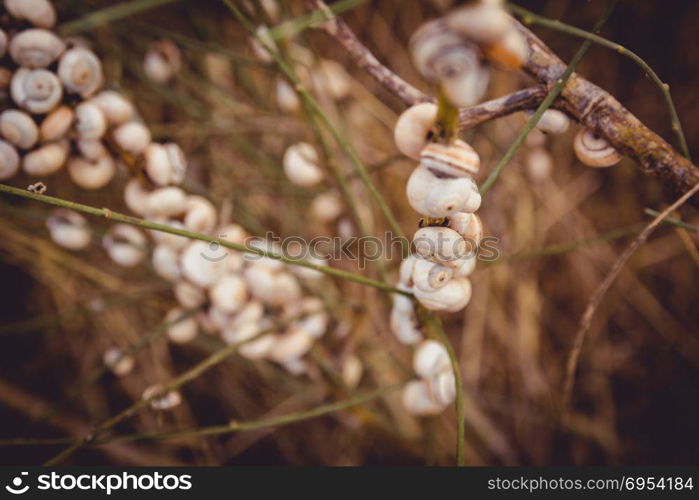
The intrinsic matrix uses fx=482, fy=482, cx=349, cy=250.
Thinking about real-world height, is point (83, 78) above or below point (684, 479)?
above

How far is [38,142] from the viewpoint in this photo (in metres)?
0.47

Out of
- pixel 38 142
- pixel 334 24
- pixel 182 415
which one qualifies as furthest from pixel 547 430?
pixel 38 142

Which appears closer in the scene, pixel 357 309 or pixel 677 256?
pixel 357 309

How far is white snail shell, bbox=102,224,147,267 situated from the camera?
61cm

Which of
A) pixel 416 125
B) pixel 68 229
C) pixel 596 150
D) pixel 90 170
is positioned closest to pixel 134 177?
pixel 90 170

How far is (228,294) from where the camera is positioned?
0.55 meters

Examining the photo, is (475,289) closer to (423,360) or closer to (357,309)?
(357,309)

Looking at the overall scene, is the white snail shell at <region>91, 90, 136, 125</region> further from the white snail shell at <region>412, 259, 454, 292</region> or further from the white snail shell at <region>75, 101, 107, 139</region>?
the white snail shell at <region>412, 259, 454, 292</region>

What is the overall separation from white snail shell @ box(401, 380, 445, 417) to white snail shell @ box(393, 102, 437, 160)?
11.7 inches

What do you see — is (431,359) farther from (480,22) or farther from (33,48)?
(33,48)

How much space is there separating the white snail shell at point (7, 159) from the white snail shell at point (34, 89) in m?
0.04

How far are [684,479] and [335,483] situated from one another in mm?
410

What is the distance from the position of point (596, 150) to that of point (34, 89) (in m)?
0.49

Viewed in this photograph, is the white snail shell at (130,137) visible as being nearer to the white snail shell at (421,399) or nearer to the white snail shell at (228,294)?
the white snail shell at (228,294)
